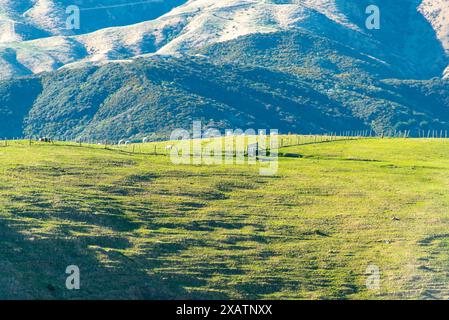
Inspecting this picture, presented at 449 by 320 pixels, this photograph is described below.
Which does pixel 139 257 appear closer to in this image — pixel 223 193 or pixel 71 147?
pixel 223 193

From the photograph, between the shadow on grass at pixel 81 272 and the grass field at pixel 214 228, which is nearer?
the shadow on grass at pixel 81 272

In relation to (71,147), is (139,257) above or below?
below

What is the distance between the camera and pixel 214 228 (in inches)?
3939

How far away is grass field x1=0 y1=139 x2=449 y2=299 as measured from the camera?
274 ft

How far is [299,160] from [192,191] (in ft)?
108

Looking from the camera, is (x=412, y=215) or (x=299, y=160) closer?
(x=412, y=215)

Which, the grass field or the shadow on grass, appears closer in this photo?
the shadow on grass

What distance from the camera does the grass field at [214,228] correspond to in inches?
3285

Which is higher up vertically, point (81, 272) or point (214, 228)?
point (214, 228)

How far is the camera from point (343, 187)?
405 feet

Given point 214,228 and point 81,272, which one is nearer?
point 81,272
